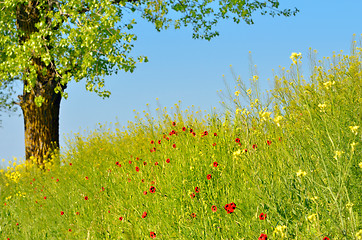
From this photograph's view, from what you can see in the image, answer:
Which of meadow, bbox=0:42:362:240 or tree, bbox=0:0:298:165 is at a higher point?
tree, bbox=0:0:298:165

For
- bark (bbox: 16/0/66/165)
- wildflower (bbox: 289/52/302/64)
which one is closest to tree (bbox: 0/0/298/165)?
bark (bbox: 16/0/66/165)

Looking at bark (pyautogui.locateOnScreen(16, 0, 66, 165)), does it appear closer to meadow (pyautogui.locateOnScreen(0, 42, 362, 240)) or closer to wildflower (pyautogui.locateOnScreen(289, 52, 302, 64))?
meadow (pyautogui.locateOnScreen(0, 42, 362, 240))

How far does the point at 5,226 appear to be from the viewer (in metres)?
7.34

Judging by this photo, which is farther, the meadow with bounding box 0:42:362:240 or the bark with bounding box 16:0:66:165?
the bark with bounding box 16:0:66:165

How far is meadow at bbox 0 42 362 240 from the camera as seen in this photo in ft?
9.88

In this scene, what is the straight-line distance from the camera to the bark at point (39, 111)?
449 inches

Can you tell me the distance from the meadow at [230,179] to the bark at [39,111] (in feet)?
9.56

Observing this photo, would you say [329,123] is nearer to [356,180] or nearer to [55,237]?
[356,180]

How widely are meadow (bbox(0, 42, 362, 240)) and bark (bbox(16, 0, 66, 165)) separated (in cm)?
291

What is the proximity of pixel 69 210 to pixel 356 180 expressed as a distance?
14.6 feet

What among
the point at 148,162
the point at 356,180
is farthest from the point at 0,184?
the point at 356,180

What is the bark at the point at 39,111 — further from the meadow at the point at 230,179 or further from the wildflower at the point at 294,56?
the wildflower at the point at 294,56

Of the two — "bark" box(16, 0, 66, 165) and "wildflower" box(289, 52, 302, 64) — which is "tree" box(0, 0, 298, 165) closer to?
"bark" box(16, 0, 66, 165)

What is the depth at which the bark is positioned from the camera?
449 inches
